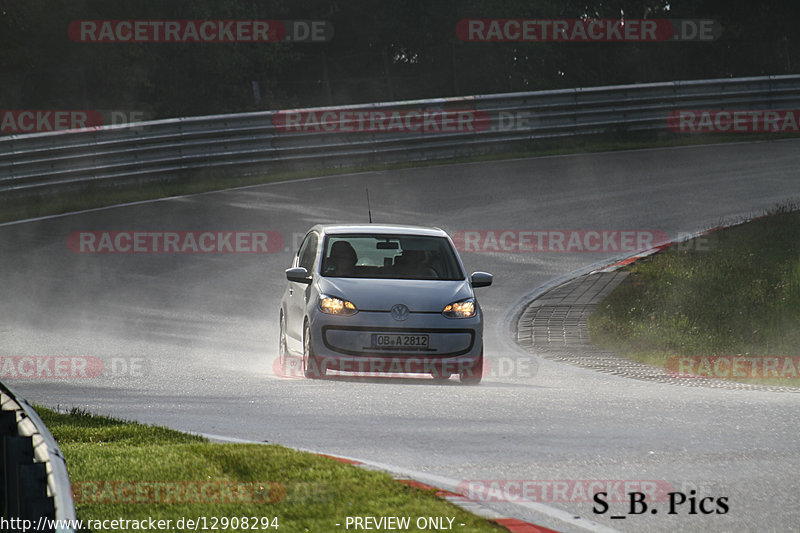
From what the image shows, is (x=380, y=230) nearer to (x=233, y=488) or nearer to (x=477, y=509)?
(x=233, y=488)

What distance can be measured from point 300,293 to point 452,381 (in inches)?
70.2

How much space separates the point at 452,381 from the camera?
11594 millimetres

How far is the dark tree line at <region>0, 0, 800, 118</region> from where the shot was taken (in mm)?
31281

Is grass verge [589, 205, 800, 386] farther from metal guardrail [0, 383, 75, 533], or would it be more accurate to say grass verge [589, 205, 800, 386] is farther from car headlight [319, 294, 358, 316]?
metal guardrail [0, 383, 75, 533]

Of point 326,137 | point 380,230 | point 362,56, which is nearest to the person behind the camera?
point 380,230

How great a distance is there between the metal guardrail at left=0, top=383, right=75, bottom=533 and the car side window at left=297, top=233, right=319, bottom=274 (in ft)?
21.9

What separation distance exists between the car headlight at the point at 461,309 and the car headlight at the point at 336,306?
2.88 feet

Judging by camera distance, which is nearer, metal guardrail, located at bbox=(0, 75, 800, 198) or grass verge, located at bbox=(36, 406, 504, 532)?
grass verge, located at bbox=(36, 406, 504, 532)

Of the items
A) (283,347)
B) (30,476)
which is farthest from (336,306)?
(30,476)

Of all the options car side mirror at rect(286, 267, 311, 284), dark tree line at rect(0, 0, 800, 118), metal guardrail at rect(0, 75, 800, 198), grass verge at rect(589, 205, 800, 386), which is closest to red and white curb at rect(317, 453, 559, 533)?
car side mirror at rect(286, 267, 311, 284)

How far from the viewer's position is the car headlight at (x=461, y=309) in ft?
35.9

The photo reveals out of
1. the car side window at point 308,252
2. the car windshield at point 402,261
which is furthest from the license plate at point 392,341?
the car side window at point 308,252

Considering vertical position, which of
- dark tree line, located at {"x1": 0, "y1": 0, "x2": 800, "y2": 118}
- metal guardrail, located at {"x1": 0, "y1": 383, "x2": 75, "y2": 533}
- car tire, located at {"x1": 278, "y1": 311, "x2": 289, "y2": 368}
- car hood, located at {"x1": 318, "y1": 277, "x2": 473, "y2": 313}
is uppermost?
dark tree line, located at {"x1": 0, "y1": 0, "x2": 800, "y2": 118}

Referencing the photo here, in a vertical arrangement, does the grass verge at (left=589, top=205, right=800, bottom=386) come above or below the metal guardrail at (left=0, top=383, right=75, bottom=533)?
above
